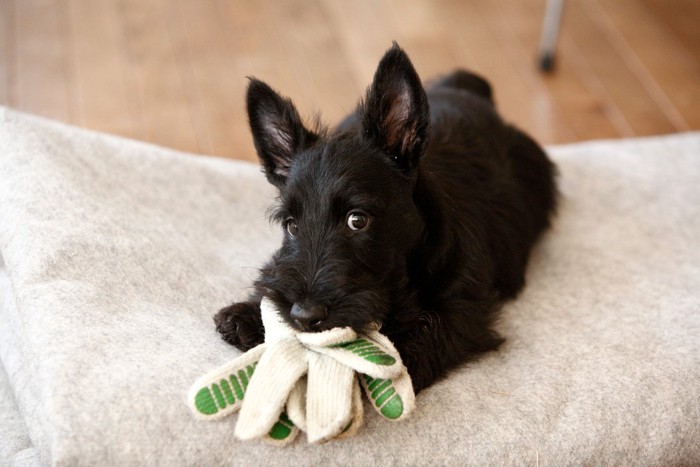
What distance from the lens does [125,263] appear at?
1.92m

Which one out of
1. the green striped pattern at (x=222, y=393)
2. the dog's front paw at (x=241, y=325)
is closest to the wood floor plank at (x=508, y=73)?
the dog's front paw at (x=241, y=325)

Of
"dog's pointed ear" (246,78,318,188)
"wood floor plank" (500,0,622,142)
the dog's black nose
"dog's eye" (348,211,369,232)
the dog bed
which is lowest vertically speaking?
"wood floor plank" (500,0,622,142)

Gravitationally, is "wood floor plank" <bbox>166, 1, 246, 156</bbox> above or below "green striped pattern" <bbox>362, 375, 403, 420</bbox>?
below

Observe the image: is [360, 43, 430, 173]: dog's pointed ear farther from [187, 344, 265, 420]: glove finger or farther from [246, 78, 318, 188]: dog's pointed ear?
[187, 344, 265, 420]: glove finger

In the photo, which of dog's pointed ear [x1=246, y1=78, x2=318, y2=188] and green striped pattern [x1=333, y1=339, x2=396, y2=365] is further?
dog's pointed ear [x1=246, y1=78, x2=318, y2=188]

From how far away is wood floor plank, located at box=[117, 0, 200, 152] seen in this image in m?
3.51

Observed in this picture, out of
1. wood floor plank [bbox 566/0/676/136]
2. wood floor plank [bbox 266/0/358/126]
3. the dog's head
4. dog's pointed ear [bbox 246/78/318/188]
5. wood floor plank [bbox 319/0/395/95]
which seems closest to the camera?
the dog's head

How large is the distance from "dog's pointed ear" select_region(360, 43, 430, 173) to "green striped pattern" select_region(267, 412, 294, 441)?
664 mm

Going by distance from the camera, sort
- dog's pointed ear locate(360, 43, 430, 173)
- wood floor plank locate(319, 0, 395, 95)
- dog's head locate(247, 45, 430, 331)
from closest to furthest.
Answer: dog's head locate(247, 45, 430, 331), dog's pointed ear locate(360, 43, 430, 173), wood floor plank locate(319, 0, 395, 95)

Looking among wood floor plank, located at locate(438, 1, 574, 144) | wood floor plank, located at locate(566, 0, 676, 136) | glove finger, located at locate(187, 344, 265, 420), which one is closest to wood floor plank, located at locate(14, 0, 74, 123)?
wood floor plank, located at locate(438, 1, 574, 144)

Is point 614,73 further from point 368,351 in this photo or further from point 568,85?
point 368,351

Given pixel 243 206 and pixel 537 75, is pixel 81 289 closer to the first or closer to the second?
pixel 243 206

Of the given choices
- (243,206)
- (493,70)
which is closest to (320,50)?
(493,70)

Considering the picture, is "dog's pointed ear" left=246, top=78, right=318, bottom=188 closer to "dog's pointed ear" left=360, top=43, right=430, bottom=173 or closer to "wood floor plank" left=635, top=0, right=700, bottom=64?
"dog's pointed ear" left=360, top=43, right=430, bottom=173
